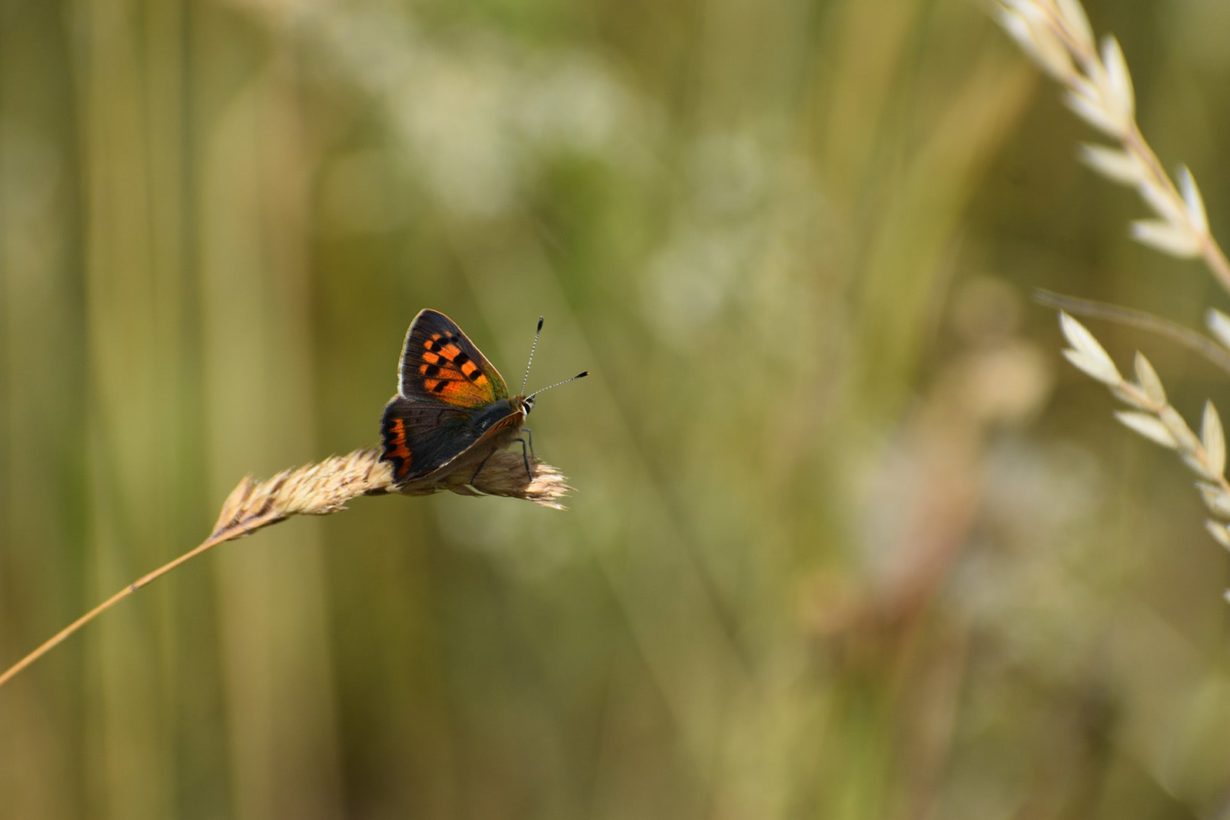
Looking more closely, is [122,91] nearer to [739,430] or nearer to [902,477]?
[739,430]

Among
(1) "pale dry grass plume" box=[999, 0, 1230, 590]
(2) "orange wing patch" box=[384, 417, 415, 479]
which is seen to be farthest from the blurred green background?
(1) "pale dry grass plume" box=[999, 0, 1230, 590]

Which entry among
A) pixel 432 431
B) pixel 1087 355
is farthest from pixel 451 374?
pixel 1087 355

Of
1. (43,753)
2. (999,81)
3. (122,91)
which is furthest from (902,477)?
(43,753)

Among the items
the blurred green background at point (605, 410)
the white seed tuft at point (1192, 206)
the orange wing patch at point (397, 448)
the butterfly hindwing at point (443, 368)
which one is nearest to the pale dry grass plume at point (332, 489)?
the orange wing patch at point (397, 448)

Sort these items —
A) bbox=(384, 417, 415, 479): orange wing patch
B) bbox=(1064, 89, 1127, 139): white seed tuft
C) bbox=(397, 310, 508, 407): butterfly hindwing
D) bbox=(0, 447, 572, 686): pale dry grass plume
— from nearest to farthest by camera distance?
bbox=(1064, 89, 1127, 139): white seed tuft, bbox=(0, 447, 572, 686): pale dry grass plume, bbox=(384, 417, 415, 479): orange wing patch, bbox=(397, 310, 508, 407): butterfly hindwing

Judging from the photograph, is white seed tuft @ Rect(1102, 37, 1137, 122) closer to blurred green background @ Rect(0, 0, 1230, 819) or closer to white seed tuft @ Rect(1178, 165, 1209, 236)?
white seed tuft @ Rect(1178, 165, 1209, 236)

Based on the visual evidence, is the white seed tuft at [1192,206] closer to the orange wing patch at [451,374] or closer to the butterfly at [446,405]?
the butterfly at [446,405]
